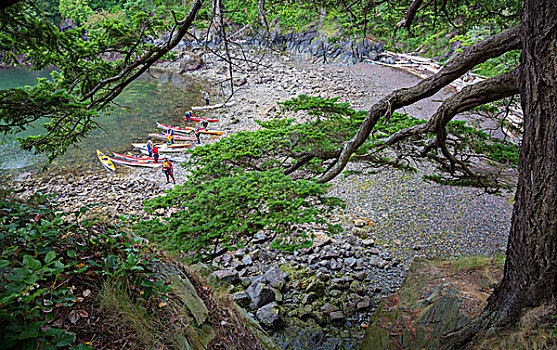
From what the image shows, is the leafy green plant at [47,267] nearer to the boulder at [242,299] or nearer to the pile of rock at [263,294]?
the pile of rock at [263,294]

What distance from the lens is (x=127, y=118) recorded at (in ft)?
55.0

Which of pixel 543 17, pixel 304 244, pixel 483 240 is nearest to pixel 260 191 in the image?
pixel 304 244

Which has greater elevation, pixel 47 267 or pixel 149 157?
pixel 47 267

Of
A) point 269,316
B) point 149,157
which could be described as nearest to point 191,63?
point 149,157

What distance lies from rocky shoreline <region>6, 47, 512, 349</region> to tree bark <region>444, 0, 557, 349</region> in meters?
2.18

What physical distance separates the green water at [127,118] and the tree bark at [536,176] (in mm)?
7539

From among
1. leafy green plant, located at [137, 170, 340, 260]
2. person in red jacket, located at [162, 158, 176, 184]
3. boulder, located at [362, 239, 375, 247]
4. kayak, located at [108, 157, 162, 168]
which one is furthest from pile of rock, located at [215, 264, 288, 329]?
kayak, located at [108, 157, 162, 168]

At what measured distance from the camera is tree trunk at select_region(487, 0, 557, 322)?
7.63 ft

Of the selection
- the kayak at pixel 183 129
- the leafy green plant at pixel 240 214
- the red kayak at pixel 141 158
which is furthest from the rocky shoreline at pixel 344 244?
the kayak at pixel 183 129

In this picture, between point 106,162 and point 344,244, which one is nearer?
point 344,244

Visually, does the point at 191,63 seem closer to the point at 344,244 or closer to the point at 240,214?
the point at 344,244

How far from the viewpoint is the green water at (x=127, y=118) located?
1266 centimetres

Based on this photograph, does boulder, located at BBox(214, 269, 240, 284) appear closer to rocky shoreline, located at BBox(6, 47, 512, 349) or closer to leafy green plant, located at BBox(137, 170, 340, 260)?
rocky shoreline, located at BBox(6, 47, 512, 349)

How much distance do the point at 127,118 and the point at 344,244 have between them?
1415 cm
